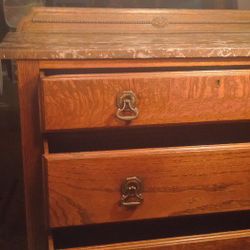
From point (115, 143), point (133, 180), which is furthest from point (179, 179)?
point (115, 143)

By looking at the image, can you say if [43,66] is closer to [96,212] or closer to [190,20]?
[96,212]

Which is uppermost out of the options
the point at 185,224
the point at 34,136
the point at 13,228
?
the point at 34,136

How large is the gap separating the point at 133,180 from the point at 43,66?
266mm

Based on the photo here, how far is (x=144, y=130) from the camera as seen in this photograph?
0.95 meters

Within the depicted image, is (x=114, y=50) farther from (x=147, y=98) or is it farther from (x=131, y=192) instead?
(x=131, y=192)

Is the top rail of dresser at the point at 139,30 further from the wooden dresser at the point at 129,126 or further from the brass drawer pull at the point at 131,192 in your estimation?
the brass drawer pull at the point at 131,192

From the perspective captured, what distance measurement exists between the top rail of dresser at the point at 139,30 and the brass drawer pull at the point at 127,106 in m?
0.10

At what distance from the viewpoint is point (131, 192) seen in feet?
2.31

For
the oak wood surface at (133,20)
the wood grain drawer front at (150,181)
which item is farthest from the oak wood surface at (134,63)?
the oak wood surface at (133,20)

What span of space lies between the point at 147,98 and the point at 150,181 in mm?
161

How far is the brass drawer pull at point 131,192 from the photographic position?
694 millimetres

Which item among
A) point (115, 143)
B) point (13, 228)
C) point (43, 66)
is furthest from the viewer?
point (13, 228)

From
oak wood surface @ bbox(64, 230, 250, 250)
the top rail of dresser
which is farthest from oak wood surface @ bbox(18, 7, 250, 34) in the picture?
oak wood surface @ bbox(64, 230, 250, 250)

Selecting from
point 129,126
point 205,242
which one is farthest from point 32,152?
point 205,242
